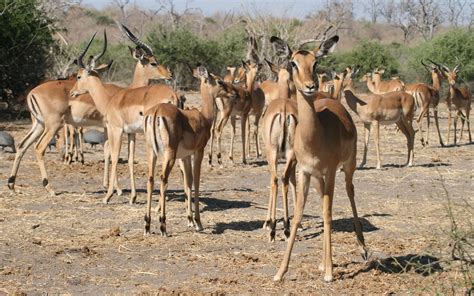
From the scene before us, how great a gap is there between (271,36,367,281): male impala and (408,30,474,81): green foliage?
25581mm

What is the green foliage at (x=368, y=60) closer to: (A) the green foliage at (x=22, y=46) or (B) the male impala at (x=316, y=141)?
(A) the green foliage at (x=22, y=46)

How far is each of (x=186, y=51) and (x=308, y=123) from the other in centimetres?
2648

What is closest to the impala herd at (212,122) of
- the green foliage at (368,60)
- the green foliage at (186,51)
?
the green foliage at (186,51)

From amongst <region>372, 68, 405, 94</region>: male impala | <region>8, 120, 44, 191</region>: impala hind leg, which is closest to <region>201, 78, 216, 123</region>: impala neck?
<region>8, 120, 44, 191</region>: impala hind leg

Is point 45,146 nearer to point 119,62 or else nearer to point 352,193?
point 352,193

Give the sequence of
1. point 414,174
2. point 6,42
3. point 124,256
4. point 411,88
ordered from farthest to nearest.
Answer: point 6,42 < point 411,88 < point 414,174 < point 124,256

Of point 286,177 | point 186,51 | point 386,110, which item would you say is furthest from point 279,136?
point 186,51

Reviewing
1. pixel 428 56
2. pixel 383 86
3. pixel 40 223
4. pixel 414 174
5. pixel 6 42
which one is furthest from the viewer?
pixel 428 56

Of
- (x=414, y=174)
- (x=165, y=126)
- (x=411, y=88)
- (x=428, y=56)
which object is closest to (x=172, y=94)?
(x=165, y=126)

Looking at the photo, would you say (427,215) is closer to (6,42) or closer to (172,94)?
(172,94)

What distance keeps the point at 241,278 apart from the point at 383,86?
17206 millimetres

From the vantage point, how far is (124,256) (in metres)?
7.32

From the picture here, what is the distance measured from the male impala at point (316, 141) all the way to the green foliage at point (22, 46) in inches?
598

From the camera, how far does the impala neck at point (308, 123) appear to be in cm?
615
